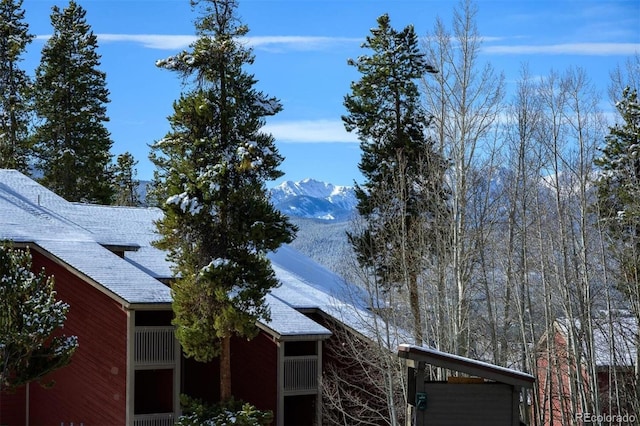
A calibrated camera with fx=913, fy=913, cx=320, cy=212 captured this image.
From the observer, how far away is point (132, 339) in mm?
20125

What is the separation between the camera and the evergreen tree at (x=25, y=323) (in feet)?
55.1

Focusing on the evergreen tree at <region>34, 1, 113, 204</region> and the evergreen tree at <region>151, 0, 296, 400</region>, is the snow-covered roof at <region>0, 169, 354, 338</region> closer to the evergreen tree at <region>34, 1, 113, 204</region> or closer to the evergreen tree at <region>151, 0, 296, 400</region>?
the evergreen tree at <region>151, 0, 296, 400</region>

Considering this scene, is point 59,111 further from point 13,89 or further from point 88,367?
point 88,367

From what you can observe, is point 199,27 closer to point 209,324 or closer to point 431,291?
point 209,324

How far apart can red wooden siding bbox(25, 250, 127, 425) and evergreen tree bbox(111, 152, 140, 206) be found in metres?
33.8

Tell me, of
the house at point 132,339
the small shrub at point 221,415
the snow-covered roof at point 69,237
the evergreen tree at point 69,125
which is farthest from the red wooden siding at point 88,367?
the evergreen tree at point 69,125

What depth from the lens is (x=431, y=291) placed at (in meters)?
22.9

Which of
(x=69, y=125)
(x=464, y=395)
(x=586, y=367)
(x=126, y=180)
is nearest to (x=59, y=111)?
(x=69, y=125)

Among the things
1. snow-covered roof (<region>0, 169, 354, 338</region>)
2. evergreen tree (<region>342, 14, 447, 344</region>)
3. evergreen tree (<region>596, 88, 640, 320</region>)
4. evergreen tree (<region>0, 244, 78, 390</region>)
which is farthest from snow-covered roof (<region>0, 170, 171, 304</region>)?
evergreen tree (<region>596, 88, 640, 320</region>)

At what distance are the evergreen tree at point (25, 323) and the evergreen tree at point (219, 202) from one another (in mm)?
3375

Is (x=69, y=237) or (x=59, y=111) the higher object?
(x=59, y=111)

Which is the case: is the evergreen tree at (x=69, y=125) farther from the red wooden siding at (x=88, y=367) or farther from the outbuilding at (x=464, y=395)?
the outbuilding at (x=464, y=395)

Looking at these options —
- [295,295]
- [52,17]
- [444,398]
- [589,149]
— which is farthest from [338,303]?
[52,17]

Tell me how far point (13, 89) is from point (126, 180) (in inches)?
556
